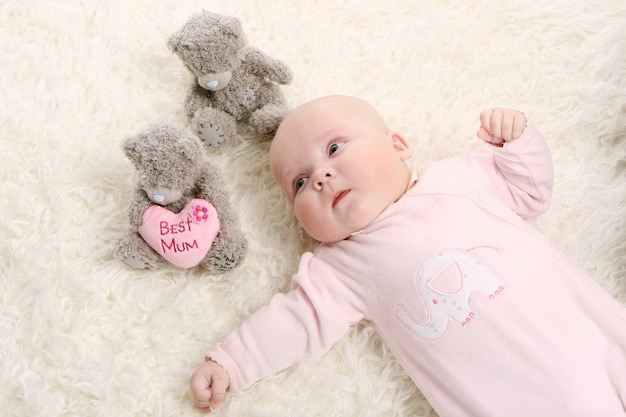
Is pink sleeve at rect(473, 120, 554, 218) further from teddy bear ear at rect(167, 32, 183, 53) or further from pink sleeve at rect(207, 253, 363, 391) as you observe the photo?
teddy bear ear at rect(167, 32, 183, 53)

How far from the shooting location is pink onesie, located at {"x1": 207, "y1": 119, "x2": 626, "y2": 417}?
1.22 m

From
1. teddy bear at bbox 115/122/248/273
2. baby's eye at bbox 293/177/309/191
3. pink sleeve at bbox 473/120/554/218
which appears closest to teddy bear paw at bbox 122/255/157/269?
teddy bear at bbox 115/122/248/273

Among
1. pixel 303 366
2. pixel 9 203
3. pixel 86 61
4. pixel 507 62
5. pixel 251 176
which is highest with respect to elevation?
pixel 507 62

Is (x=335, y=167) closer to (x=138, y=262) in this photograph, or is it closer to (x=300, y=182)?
(x=300, y=182)

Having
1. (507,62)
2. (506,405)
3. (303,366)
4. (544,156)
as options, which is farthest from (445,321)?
(507,62)

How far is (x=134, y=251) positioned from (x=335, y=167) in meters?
0.43

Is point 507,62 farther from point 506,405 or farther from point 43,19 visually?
point 43,19

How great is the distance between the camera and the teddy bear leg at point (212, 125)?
56.9 inches

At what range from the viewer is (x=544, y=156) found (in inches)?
55.9

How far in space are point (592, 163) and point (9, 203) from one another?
1.29 metres

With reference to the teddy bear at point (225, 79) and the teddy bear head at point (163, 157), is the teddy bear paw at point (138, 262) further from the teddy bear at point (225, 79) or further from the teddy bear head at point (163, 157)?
the teddy bear at point (225, 79)

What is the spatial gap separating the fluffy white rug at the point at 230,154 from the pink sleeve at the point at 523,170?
74 millimetres

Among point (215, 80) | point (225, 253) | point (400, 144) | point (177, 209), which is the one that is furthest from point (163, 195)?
point (400, 144)

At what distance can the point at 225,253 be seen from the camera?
1370 millimetres
